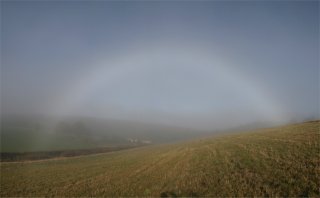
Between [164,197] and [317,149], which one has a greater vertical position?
[317,149]

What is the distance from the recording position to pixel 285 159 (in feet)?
60.2

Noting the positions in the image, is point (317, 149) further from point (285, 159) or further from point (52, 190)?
point (52, 190)

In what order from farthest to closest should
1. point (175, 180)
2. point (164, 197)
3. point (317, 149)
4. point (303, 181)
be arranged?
1. point (317, 149)
2. point (175, 180)
3. point (164, 197)
4. point (303, 181)

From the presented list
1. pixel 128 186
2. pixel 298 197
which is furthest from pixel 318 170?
Answer: pixel 128 186

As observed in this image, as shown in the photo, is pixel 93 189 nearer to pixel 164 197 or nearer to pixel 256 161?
pixel 164 197

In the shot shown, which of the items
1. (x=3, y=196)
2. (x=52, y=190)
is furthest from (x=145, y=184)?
(x=3, y=196)

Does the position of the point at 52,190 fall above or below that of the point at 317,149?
below

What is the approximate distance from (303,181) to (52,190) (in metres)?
23.3

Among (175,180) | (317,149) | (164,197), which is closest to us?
(164,197)

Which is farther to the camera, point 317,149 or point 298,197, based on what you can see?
point 317,149

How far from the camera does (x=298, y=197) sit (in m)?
10.9

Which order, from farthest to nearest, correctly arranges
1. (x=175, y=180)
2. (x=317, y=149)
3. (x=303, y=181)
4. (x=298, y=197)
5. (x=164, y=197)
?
(x=317, y=149)
(x=175, y=180)
(x=164, y=197)
(x=303, y=181)
(x=298, y=197)

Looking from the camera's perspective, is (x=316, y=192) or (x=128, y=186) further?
(x=128, y=186)

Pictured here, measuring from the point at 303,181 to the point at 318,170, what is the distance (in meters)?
2.60
